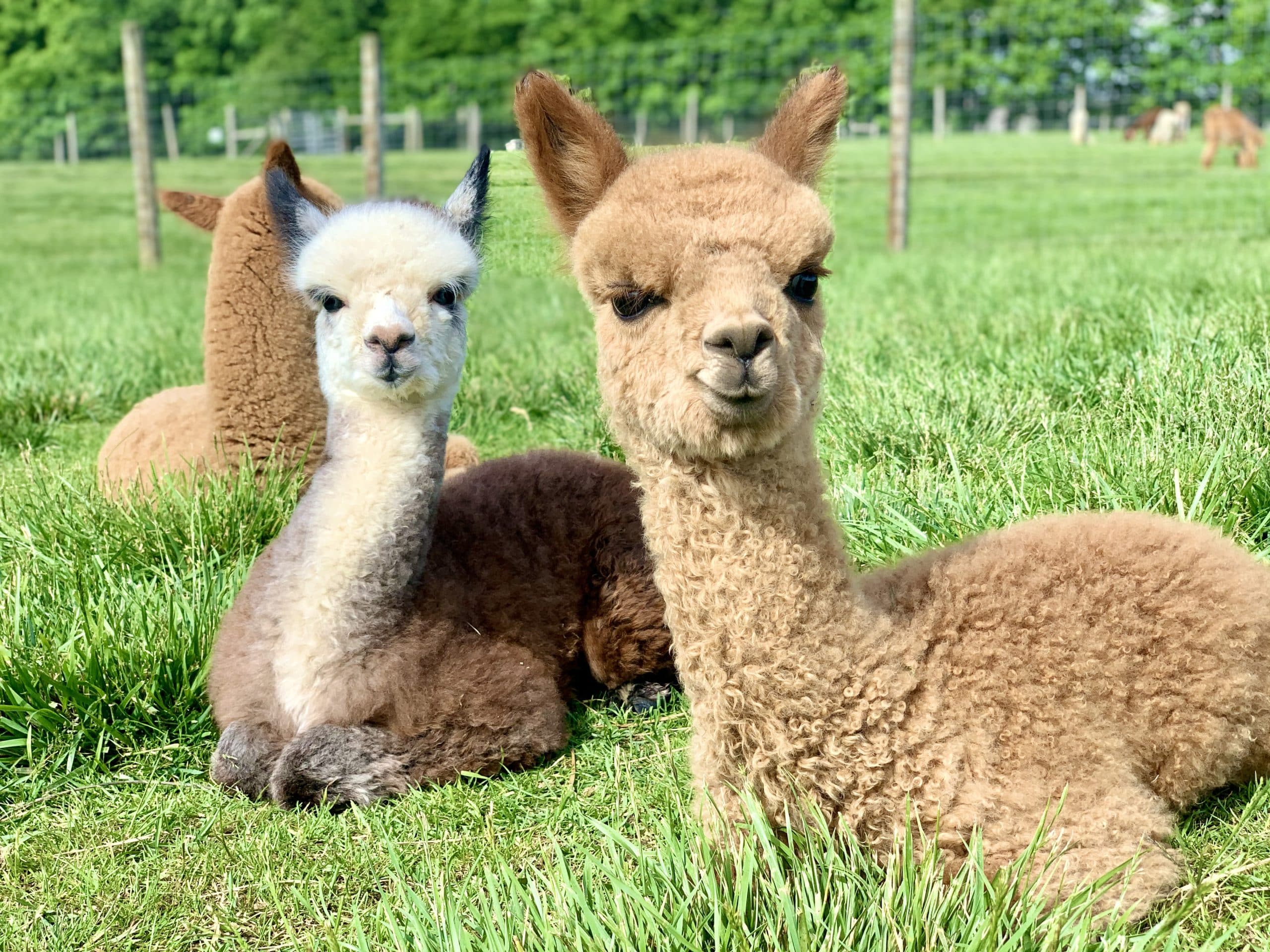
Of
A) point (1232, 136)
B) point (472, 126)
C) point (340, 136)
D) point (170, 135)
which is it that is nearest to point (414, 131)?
point (340, 136)

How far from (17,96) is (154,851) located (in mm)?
49753

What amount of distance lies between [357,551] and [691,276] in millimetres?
1277

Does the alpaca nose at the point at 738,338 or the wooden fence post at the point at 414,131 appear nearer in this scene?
the alpaca nose at the point at 738,338

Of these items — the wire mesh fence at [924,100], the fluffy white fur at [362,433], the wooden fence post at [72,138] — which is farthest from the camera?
the wooden fence post at [72,138]

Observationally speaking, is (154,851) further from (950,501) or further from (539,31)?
(539,31)

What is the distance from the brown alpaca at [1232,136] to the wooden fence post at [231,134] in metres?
23.0

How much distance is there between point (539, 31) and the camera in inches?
2322

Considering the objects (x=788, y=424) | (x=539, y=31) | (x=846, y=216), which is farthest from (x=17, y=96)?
(x=788, y=424)

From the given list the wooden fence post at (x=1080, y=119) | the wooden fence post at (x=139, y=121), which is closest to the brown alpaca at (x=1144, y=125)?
the wooden fence post at (x=1080, y=119)

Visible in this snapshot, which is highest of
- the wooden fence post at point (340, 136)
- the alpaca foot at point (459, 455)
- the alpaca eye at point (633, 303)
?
the wooden fence post at point (340, 136)

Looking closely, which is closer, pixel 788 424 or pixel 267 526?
pixel 788 424

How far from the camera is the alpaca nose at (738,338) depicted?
6.20 ft

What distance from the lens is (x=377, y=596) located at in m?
2.91

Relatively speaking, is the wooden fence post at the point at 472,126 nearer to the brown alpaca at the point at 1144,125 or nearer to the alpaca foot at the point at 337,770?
the brown alpaca at the point at 1144,125
